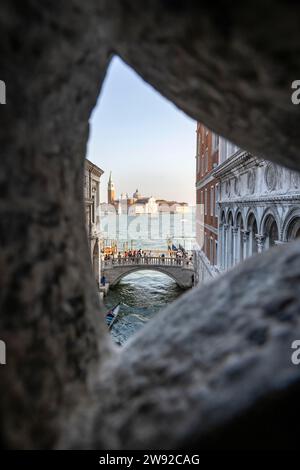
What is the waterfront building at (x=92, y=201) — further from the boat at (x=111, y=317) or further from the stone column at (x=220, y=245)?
the stone column at (x=220, y=245)

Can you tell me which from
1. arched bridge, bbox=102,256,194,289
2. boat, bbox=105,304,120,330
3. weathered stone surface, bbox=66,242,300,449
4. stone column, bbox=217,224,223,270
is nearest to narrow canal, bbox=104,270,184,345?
boat, bbox=105,304,120,330

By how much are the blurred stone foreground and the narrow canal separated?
1662cm

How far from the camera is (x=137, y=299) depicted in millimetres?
27656

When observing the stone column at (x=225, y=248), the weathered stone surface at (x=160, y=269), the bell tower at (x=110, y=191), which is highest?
the bell tower at (x=110, y=191)

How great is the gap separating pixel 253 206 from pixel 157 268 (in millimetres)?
21525

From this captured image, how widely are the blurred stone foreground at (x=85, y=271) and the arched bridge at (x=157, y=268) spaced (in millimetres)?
29537

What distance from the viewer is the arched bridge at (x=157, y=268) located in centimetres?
3033

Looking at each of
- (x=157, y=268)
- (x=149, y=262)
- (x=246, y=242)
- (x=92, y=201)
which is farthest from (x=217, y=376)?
(x=149, y=262)

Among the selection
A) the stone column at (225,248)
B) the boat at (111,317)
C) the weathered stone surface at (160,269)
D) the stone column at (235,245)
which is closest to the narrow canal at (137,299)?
the boat at (111,317)

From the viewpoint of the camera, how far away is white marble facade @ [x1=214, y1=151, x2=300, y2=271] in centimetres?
690

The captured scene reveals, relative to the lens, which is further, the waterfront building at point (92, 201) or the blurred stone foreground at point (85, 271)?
the waterfront building at point (92, 201)

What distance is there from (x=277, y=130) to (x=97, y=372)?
996mm

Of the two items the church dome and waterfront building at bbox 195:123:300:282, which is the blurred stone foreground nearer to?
waterfront building at bbox 195:123:300:282
